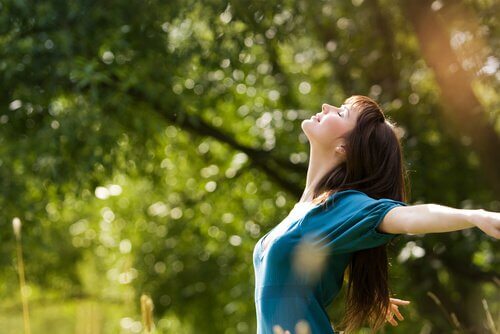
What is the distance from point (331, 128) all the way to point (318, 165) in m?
0.12

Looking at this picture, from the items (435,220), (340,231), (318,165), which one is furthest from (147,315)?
(435,220)

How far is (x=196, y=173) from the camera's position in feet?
28.1

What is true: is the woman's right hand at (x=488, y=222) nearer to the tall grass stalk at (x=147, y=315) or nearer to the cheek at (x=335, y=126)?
the cheek at (x=335, y=126)

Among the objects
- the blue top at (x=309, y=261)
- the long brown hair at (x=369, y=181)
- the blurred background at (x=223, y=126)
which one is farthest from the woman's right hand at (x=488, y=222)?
the blurred background at (x=223, y=126)

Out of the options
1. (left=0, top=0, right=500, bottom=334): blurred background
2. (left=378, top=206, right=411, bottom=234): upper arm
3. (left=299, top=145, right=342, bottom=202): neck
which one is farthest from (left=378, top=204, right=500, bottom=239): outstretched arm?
(left=0, top=0, right=500, bottom=334): blurred background

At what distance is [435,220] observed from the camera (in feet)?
7.06

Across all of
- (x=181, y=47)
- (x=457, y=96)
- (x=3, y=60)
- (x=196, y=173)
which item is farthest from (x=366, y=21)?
(x=3, y=60)

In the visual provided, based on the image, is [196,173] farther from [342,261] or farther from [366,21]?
[342,261]

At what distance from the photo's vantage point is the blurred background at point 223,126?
579 centimetres

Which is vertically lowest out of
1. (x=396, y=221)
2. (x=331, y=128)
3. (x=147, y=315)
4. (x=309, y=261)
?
(x=147, y=315)

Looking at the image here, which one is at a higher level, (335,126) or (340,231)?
(335,126)

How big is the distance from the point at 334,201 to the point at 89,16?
3675mm

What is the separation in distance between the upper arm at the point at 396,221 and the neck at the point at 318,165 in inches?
18.9

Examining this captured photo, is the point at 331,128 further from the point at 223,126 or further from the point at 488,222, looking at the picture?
the point at 223,126
